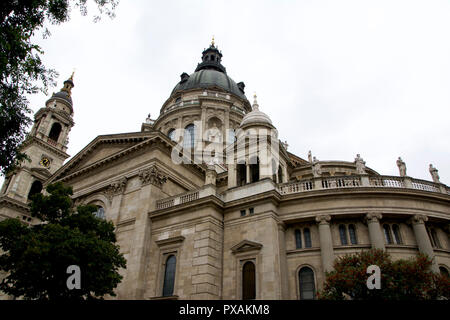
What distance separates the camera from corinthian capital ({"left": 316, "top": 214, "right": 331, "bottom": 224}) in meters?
18.7

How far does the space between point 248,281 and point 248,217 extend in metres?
3.60

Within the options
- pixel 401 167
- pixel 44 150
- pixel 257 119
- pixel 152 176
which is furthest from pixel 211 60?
pixel 401 167

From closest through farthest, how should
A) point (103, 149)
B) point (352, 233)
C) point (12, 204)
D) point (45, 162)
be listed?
point (352, 233), point (103, 149), point (12, 204), point (45, 162)

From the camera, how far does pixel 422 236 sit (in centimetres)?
1791

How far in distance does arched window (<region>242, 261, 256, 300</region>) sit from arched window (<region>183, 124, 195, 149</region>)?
77.5 ft

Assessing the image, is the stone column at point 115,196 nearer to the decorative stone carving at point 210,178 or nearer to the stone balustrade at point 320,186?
the stone balustrade at point 320,186

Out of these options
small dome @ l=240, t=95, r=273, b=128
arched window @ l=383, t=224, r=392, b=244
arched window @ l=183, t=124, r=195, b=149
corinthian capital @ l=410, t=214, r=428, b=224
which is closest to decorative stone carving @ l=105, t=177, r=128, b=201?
small dome @ l=240, t=95, r=273, b=128

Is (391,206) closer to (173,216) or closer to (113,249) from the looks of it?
(173,216)

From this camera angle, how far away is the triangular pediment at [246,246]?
61.6ft

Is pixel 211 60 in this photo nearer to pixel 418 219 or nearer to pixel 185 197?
pixel 185 197
